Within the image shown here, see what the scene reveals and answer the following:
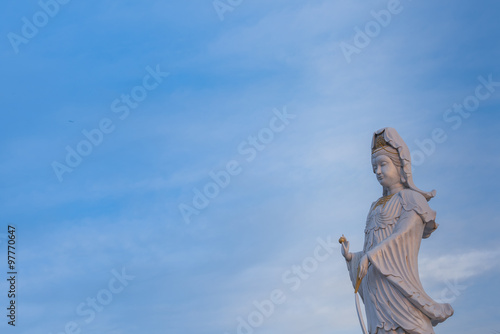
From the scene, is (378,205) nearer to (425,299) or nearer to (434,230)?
(434,230)

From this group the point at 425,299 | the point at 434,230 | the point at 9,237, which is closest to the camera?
the point at 425,299

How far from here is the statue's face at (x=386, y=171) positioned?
40.1 ft

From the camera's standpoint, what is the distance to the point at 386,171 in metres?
12.2

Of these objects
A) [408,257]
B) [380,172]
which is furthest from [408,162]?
[408,257]

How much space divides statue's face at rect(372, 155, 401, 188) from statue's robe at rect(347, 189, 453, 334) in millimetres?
276

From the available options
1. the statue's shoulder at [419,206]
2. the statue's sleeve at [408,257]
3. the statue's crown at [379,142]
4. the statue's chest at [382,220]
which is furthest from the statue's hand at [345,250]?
the statue's crown at [379,142]

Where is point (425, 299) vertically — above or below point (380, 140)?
below

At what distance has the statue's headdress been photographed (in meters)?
12.2

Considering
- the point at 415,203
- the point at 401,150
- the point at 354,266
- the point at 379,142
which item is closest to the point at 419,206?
the point at 415,203

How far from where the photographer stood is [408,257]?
11.7 meters

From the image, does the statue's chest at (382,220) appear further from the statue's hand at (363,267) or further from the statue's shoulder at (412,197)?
the statue's hand at (363,267)

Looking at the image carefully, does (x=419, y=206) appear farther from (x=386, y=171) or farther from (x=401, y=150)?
(x=401, y=150)

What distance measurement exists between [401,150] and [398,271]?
193cm

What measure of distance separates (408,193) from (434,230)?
2.39ft
